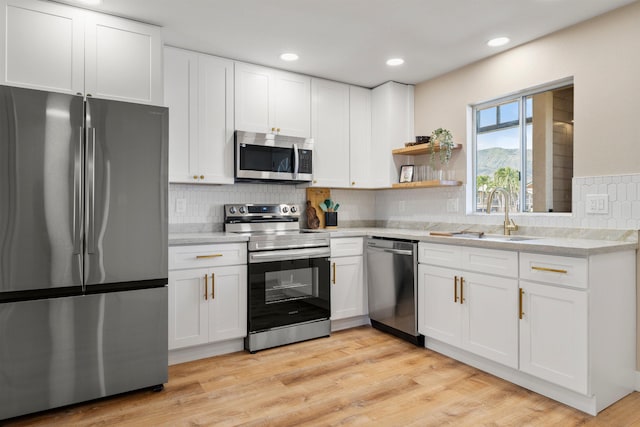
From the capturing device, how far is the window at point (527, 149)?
3.09m

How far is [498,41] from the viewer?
10.3 ft

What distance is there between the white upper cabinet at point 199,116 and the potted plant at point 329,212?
116cm

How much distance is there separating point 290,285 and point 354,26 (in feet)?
6.87

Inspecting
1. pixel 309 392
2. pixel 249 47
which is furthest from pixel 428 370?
pixel 249 47

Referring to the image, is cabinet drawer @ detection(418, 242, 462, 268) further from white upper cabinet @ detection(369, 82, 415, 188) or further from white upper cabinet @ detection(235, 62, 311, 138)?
white upper cabinet @ detection(235, 62, 311, 138)

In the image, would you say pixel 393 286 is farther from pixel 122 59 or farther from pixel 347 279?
pixel 122 59

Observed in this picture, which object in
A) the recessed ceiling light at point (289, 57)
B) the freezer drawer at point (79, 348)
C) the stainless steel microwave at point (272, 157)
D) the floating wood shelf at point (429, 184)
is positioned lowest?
the freezer drawer at point (79, 348)

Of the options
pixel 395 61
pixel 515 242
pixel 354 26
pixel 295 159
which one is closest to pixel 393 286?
pixel 515 242

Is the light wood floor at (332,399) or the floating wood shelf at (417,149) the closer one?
the light wood floor at (332,399)

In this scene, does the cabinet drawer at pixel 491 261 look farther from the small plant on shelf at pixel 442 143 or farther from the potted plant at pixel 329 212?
the potted plant at pixel 329 212

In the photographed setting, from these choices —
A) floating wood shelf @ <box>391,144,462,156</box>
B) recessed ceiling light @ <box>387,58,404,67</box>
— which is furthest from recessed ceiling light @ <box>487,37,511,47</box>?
floating wood shelf @ <box>391,144,462,156</box>

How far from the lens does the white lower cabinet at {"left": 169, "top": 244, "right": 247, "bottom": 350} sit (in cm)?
290

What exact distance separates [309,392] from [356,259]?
4.96ft

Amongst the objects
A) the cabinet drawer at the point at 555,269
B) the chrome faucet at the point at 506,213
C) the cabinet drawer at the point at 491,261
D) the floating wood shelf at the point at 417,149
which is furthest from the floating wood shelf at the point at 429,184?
the cabinet drawer at the point at 555,269
